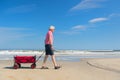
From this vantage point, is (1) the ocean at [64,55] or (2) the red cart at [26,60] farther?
(1) the ocean at [64,55]

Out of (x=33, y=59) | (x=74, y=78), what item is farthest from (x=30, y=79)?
(x=33, y=59)

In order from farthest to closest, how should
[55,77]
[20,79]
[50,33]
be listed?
[50,33]
[55,77]
[20,79]

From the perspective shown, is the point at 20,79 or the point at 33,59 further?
the point at 33,59

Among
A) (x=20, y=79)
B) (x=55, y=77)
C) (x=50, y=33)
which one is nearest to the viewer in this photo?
(x=20, y=79)

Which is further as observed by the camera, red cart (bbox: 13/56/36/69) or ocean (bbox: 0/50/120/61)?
ocean (bbox: 0/50/120/61)

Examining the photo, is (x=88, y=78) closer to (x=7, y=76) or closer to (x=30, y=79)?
(x=30, y=79)

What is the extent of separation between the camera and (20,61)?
442 inches

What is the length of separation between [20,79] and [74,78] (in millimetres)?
1764

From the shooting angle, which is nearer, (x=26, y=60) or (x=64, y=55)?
(x=26, y=60)

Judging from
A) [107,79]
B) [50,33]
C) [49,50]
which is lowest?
[107,79]

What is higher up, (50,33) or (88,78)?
(50,33)

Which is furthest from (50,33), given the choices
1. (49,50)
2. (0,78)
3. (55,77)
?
(0,78)

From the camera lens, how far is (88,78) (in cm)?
877

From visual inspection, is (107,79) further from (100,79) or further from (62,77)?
(62,77)
